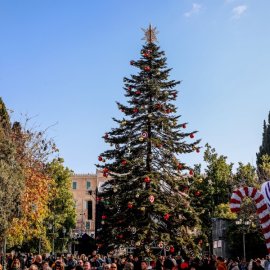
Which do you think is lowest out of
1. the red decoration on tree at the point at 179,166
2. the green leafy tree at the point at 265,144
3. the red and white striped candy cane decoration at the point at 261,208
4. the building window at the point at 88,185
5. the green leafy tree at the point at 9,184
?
the red and white striped candy cane decoration at the point at 261,208

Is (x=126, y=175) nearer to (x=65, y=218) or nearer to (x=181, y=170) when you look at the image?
(x=181, y=170)

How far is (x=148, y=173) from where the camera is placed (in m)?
29.6

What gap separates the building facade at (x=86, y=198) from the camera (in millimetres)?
89688

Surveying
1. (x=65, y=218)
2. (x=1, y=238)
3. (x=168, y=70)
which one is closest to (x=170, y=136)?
(x=168, y=70)

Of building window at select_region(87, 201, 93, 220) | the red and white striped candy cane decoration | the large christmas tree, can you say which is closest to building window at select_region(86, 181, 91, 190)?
building window at select_region(87, 201, 93, 220)

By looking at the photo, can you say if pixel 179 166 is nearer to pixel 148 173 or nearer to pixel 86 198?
pixel 148 173

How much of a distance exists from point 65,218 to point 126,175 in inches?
1326

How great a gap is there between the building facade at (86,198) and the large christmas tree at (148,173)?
58.6 meters

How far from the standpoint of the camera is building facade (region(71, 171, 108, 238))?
89.7 meters

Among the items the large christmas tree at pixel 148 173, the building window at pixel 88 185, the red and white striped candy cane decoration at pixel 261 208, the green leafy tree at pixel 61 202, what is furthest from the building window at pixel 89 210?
the red and white striped candy cane decoration at pixel 261 208

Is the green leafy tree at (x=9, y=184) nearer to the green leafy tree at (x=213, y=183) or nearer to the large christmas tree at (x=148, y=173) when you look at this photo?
the large christmas tree at (x=148, y=173)

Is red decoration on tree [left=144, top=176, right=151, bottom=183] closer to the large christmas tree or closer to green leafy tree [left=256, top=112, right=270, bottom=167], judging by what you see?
the large christmas tree

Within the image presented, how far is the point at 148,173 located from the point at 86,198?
63.7 meters

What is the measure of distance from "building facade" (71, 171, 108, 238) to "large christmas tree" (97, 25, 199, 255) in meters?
58.6
